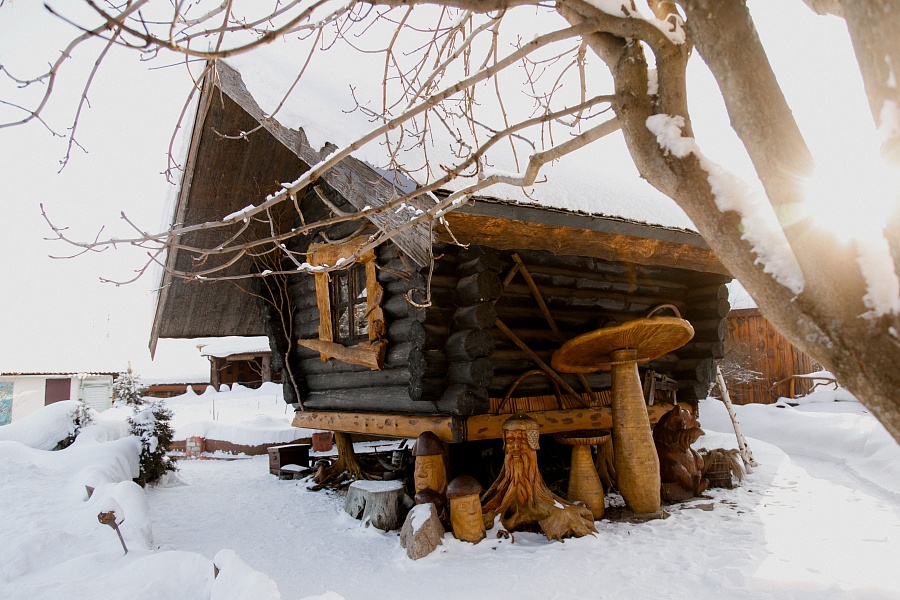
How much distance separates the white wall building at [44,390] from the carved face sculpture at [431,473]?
25175 millimetres

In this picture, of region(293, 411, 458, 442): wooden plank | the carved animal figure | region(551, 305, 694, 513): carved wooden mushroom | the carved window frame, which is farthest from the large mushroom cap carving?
the carved window frame

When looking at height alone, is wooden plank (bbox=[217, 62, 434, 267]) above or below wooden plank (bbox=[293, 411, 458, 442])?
above

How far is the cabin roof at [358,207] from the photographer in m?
4.77

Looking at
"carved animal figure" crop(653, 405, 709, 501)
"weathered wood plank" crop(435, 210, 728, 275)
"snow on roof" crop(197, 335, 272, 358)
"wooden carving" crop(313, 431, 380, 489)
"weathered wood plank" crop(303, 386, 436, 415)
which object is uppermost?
"weathered wood plank" crop(435, 210, 728, 275)

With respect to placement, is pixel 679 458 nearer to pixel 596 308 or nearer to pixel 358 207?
pixel 596 308

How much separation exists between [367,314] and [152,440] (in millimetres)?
4309

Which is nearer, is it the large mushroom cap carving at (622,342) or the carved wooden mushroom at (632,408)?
the large mushroom cap carving at (622,342)

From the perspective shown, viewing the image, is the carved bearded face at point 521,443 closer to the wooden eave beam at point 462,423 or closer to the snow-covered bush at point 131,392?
the wooden eave beam at point 462,423

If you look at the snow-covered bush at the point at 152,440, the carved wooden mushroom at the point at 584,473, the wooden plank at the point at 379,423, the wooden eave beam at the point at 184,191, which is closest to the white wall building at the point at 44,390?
the snow-covered bush at the point at 152,440

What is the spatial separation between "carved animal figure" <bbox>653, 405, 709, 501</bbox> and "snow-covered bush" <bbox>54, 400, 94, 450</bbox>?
887cm

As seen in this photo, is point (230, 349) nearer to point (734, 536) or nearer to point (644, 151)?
point (734, 536)

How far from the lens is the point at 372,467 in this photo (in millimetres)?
8469

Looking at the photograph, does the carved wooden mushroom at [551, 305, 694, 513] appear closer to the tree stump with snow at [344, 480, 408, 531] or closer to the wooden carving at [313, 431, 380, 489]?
the tree stump with snow at [344, 480, 408, 531]

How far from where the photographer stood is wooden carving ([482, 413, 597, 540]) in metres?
5.01
